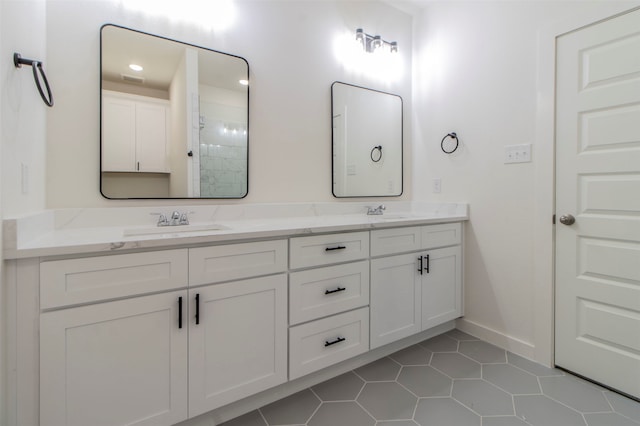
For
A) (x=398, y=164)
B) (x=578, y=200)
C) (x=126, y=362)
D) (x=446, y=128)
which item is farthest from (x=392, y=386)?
(x=446, y=128)

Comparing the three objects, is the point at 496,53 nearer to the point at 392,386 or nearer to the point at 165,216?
the point at 392,386

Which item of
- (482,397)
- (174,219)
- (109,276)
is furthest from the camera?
(174,219)

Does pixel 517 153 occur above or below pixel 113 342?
above

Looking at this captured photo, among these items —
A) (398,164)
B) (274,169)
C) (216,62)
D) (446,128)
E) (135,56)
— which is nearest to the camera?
(135,56)

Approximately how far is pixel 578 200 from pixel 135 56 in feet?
8.28

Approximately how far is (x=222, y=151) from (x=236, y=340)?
3.55 feet

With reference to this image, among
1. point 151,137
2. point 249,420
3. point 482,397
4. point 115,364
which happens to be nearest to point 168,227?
point 151,137

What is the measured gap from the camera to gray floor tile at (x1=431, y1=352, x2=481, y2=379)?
180 centimetres

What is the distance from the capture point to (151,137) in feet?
5.50

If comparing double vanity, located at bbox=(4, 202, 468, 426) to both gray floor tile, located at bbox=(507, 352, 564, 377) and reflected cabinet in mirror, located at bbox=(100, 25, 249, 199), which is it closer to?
reflected cabinet in mirror, located at bbox=(100, 25, 249, 199)

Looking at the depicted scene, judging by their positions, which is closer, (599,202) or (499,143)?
(599,202)

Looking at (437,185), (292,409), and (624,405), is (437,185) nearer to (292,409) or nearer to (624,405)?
(624,405)

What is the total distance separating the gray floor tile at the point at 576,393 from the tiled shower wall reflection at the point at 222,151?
2019 millimetres

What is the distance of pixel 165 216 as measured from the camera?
171 centimetres
